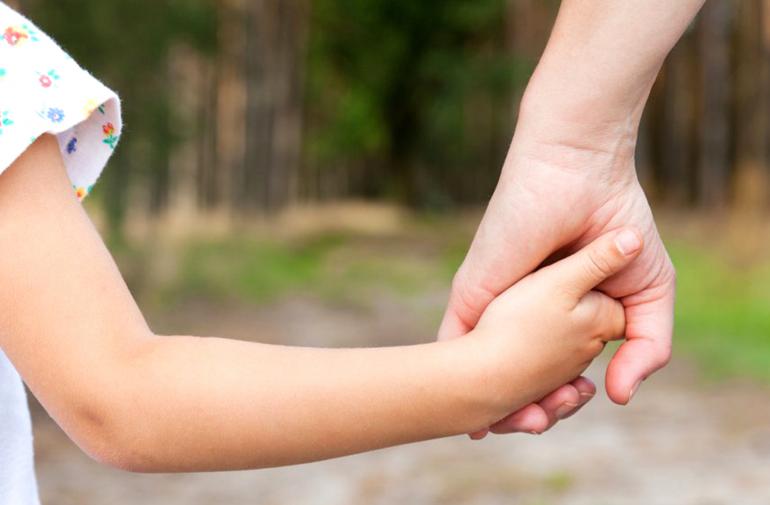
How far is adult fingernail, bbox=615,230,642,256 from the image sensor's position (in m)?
1.24

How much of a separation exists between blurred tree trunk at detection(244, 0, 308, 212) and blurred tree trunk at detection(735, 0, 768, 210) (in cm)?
604

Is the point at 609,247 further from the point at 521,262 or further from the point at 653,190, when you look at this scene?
the point at 653,190

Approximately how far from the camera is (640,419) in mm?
4762

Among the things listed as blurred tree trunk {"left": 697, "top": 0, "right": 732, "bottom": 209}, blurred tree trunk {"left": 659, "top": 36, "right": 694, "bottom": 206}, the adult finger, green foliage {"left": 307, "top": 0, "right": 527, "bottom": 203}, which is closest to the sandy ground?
the adult finger

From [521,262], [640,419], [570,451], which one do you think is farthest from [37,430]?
[521,262]

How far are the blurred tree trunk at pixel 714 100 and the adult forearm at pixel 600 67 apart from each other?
39.2ft

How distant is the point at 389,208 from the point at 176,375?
55.7 feet

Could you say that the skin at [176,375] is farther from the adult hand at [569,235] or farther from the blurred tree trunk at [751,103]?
the blurred tree trunk at [751,103]

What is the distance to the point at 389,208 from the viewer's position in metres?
18.0

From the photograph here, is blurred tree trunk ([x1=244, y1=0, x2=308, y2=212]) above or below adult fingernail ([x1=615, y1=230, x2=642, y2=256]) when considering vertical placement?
below

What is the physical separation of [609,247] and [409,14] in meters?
15.7

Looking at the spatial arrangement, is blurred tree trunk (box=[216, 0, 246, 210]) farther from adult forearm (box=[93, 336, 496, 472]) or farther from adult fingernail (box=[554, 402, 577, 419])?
adult forearm (box=[93, 336, 496, 472])

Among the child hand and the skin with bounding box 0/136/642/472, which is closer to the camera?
the skin with bounding box 0/136/642/472

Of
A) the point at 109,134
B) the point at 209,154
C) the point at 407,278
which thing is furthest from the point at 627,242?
the point at 209,154
